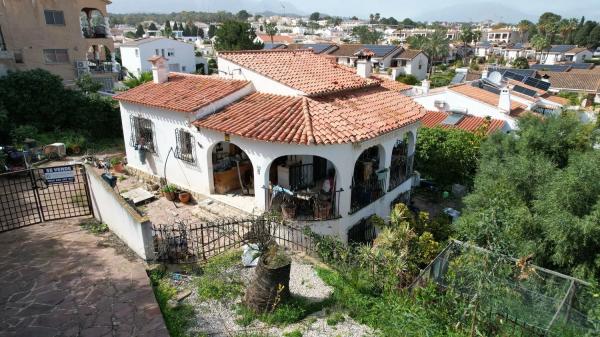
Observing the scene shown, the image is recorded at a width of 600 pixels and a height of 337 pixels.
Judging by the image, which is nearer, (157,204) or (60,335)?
(60,335)

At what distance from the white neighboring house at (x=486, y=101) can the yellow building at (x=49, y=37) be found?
28408 mm

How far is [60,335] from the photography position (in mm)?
7820

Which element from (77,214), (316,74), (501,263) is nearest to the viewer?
(501,263)

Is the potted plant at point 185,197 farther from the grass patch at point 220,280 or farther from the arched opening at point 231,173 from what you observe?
the grass patch at point 220,280

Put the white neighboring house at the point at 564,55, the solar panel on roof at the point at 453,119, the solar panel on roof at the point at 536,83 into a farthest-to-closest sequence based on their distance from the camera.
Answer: the white neighboring house at the point at 564,55, the solar panel on roof at the point at 536,83, the solar panel on roof at the point at 453,119

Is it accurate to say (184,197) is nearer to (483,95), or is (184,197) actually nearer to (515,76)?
(483,95)

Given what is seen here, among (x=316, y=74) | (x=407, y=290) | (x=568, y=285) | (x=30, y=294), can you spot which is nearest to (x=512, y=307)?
(x=568, y=285)

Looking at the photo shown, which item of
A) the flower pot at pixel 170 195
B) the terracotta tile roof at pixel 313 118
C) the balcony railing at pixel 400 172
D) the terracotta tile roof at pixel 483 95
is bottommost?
the flower pot at pixel 170 195

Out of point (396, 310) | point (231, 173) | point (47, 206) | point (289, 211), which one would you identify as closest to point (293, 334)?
point (396, 310)

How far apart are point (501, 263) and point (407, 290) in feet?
8.86

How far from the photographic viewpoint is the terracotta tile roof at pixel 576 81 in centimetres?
5481

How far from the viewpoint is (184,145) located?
16.6 metres

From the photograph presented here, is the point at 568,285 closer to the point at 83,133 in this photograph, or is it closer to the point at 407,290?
the point at 407,290

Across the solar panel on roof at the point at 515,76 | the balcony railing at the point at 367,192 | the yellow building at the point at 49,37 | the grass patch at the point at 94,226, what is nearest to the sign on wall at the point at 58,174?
the grass patch at the point at 94,226
